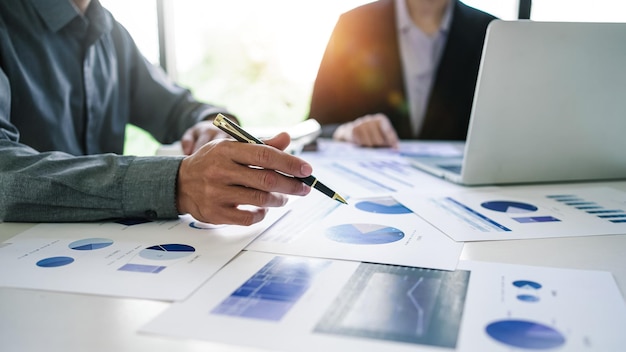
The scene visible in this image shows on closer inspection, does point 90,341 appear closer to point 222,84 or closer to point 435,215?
point 435,215

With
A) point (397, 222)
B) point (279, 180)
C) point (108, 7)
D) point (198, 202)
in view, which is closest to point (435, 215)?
point (397, 222)

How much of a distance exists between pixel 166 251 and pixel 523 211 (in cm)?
57

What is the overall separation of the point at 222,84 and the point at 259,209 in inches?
180

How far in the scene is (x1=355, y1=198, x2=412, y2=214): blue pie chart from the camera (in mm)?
885

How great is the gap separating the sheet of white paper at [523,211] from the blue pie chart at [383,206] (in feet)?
0.05

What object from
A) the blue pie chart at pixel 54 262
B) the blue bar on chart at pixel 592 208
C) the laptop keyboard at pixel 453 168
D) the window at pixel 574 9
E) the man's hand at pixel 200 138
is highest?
the window at pixel 574 9

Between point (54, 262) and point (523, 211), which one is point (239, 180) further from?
point (523, 211)

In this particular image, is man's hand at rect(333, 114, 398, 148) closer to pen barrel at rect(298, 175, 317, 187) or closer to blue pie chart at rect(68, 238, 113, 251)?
pen barrel at rect(298, 175, 317, 187)

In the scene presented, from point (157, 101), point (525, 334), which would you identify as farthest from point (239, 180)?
point (157, 101)

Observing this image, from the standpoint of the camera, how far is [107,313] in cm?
52

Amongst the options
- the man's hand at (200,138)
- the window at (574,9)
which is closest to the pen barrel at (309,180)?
the man's hand at (200,138)

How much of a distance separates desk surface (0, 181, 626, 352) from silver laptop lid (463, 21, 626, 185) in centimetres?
38

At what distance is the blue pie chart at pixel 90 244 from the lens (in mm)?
719

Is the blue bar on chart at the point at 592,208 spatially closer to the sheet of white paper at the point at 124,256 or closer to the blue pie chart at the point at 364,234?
the blue pie chart at the point at 364,234
